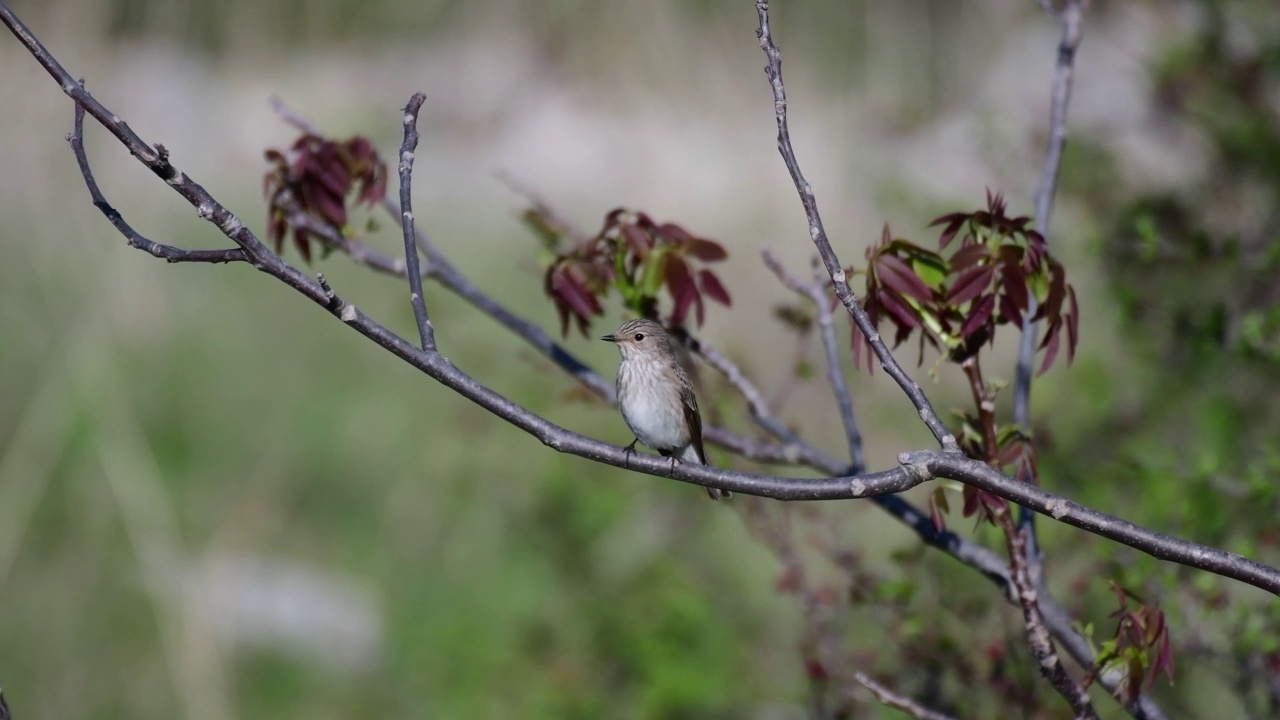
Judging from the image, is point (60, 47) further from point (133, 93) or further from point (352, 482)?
point (352, 482)

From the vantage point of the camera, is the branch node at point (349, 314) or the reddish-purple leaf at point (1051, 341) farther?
the reddish-purple leaf at point (1051, 341)

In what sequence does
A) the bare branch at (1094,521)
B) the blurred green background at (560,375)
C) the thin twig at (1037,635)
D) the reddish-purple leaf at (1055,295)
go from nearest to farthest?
the bare branch at (1094,521)
the thin twig at (1037,635)
the reddish-purple leaf at (1055,295)
the blurred green background at (560,375)

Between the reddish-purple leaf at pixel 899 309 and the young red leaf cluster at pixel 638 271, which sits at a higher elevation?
the young red leaf cluster at pixel 638 271

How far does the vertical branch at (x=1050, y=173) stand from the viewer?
5.57 feet

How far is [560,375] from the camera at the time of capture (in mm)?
3408

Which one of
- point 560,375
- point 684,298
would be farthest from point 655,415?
point 560,375

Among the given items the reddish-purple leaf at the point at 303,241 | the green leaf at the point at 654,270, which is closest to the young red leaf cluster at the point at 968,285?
the green leaf at the point at 654,270

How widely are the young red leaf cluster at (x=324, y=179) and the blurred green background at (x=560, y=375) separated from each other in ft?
1.15

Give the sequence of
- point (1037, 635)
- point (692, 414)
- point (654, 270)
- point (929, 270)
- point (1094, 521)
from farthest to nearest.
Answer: point (692, 414) < point (654, 270) < point (929, 270) < point (1037, 635) < point (1094, 521)

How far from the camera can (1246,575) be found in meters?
1.03

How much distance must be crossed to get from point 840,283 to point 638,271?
2.05 feet

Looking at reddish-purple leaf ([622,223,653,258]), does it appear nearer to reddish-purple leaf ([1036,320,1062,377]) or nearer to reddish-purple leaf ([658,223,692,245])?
reddish-purple leaf ([658,223,692,245])

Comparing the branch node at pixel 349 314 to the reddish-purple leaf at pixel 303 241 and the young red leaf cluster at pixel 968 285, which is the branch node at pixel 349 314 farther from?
the reddish-purple leaf at pixel 303 241

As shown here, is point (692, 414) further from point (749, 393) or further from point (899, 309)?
point (899, 309)
